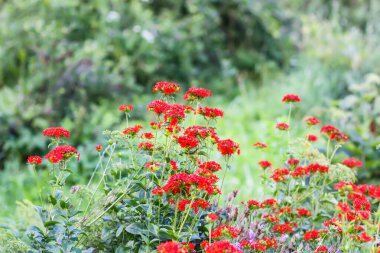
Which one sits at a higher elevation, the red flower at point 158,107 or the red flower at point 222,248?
the red flower at point 158,107

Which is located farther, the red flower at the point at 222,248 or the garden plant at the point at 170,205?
the garden plant at the point at 170,205

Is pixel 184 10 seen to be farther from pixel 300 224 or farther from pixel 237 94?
pixel 300 224

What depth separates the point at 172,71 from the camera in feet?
21.0

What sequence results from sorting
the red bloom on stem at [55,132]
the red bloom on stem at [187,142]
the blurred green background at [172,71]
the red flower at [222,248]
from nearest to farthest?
the red flower at [222,248]
the red bloom on stem at [187,142]
the red bloom on stem at [55,132]
the blurred green background at [172,71]

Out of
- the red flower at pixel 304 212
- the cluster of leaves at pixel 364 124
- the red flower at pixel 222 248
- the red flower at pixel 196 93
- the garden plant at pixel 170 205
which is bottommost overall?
the red flower at pixel 222 248

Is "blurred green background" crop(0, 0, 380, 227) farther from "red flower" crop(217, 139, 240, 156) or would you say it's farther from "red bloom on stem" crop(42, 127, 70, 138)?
"red flower" crop(217, 139, 240, 156)

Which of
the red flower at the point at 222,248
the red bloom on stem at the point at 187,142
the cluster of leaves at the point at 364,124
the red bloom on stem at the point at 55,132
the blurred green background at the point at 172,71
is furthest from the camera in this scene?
the blurred green background at the point at 172,71

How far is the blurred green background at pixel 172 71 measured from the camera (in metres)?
4.55

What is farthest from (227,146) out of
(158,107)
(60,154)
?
(60,154)

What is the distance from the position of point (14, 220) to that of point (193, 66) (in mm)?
3902

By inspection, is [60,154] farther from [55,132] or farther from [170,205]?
[170,205]

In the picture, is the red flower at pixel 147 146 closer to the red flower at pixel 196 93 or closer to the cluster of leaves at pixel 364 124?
the red flower at pixel 196 93

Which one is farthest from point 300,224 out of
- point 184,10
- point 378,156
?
point 184,10

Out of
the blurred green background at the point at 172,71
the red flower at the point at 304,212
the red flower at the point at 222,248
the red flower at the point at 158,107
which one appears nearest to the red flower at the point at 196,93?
the red flower at the point at 158,107
